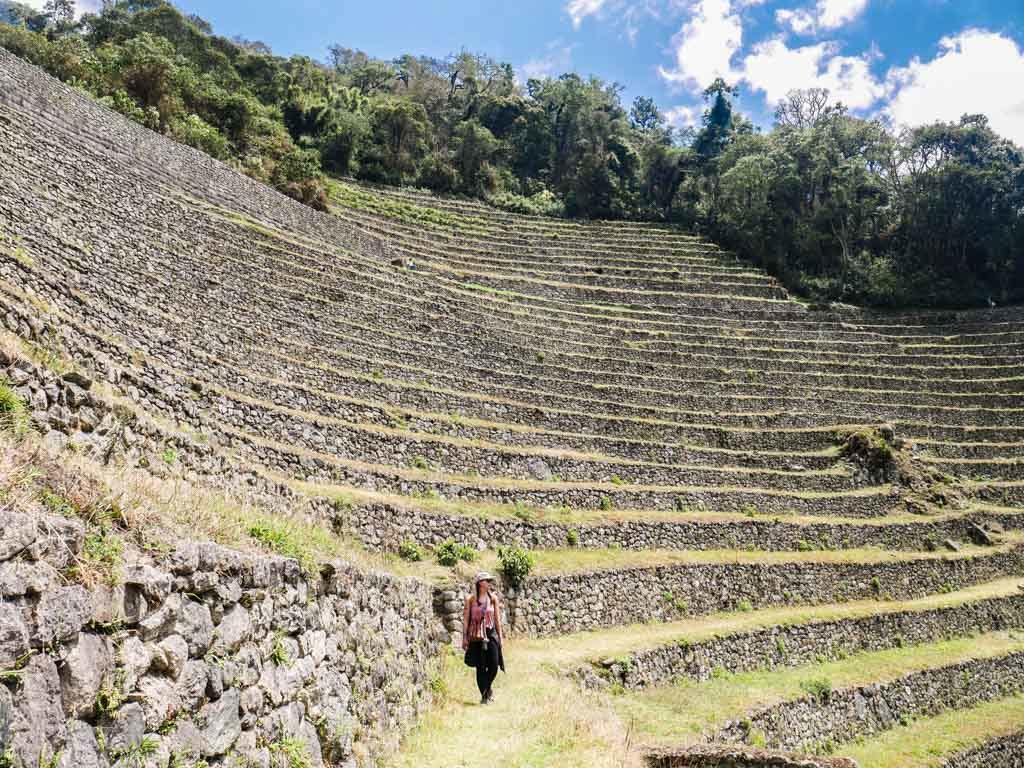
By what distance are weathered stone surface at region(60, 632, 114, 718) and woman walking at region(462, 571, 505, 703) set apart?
5.09 metres

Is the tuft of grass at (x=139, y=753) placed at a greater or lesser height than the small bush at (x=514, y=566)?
greater

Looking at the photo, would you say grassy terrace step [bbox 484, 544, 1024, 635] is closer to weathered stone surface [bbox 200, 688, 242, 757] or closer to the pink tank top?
the pink tank top

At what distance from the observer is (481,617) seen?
7781mm

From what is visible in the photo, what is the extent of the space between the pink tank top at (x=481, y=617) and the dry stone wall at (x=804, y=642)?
4214 mm

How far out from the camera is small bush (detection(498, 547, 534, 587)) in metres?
12.9

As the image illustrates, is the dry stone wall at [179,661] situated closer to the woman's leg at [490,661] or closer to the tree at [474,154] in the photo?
the woman's leg at [490,661]

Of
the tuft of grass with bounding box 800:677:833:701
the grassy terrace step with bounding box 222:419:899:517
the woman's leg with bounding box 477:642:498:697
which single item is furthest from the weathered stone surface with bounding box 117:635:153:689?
the tuft of grass with bounding box 800:677:833:701

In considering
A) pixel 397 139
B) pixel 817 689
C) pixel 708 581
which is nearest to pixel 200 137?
pixel 397 139

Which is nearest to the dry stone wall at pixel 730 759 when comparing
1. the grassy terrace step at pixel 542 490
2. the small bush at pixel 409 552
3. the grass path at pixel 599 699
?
the grass path at pixel 599 699

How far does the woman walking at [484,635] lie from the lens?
776 cm

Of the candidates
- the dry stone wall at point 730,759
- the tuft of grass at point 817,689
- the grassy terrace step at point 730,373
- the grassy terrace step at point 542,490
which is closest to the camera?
the dry stone wall at point 730,759

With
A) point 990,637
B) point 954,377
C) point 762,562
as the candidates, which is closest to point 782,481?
point 762,562

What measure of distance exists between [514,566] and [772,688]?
5.71m

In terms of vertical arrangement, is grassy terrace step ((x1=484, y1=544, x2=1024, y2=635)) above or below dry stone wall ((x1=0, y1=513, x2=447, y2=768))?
below
